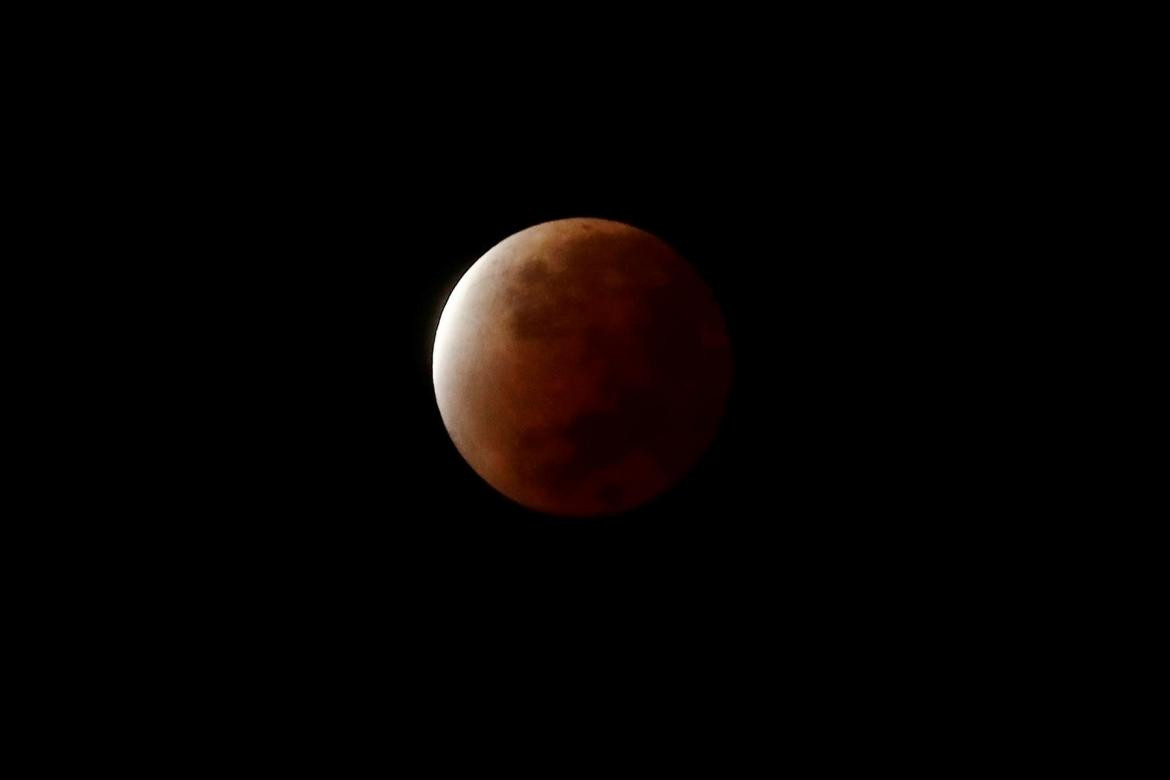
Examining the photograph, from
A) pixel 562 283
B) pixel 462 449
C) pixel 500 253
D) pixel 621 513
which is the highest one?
pixel 500 253

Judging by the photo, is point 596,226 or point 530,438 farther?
point 596,226

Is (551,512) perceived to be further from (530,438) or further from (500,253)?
(500,253)

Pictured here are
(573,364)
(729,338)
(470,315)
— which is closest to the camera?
(573,364)

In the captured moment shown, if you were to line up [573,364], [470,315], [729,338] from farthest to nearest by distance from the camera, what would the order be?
[729,338] → [470,315] → [573,364]

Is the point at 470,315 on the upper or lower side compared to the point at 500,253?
lower

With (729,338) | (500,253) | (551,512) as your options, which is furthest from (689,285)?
(551,512)

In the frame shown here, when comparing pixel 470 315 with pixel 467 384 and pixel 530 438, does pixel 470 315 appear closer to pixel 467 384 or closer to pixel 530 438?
pixel 467 384

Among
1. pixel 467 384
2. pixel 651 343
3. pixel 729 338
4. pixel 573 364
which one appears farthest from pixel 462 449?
pixel 729 338
